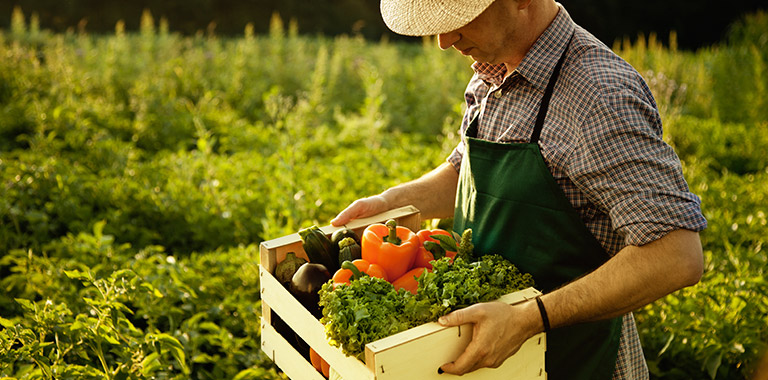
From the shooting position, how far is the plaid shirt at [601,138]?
1.59m

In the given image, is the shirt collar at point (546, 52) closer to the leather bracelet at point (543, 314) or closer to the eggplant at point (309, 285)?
the leather bracelet at point (543, 314)

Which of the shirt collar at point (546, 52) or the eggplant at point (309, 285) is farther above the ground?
the shirt collar at point (546, 52)

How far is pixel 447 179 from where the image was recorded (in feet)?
7.90

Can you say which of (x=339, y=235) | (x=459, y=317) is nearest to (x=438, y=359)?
(x=459, y=317)

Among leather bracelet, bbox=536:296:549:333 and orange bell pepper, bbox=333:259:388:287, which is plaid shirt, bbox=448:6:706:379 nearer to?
leather bracelet, bbox=536:296:549:333

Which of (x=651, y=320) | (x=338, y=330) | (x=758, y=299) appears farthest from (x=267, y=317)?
(x=758, y=299)

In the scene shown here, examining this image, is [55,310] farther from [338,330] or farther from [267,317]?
[338,330]

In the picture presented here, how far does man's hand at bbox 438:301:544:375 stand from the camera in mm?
1534

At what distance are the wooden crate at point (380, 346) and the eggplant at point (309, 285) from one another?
0.09ft

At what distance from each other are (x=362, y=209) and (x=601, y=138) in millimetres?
841

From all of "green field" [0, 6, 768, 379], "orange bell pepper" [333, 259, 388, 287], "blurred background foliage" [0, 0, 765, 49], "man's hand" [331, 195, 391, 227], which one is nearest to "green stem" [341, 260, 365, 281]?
"orange bell pepper" [333, 259, 388, 287]

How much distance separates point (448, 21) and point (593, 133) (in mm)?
472

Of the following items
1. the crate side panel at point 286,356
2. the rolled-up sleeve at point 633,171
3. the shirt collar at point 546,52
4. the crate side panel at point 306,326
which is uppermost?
the shirt collar at point 546,52

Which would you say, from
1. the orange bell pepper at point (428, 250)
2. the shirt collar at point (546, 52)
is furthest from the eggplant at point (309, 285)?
the shirt collar at point (546, 52)
